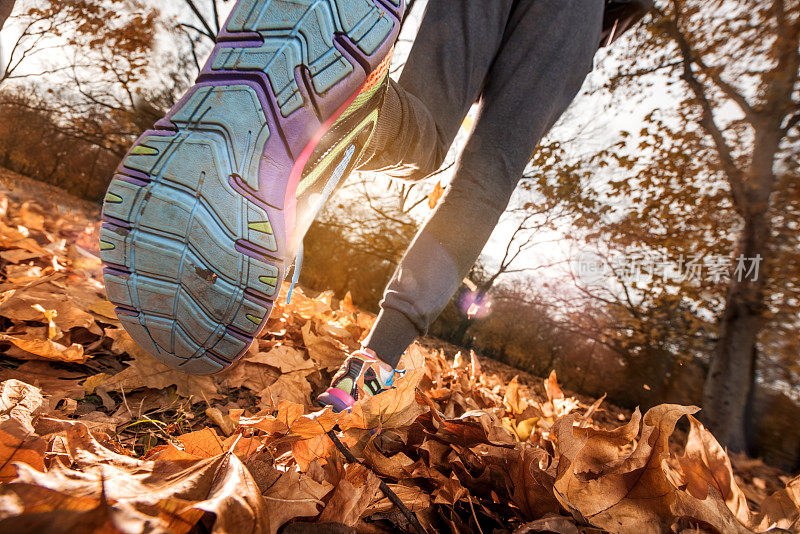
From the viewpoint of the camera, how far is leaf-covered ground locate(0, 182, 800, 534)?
0.28 m

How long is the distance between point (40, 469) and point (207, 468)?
0.44 ft

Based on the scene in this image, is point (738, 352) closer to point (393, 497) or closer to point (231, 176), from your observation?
point (393, 497)

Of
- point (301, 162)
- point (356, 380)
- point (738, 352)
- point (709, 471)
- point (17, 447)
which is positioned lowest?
point (17, 447)

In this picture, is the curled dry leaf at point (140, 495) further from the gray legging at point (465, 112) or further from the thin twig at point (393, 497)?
the gray legging at point (465, 112)

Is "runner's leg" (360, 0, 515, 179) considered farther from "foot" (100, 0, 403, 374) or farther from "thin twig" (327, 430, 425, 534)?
"thin twig" (327, 430, 425, 534)

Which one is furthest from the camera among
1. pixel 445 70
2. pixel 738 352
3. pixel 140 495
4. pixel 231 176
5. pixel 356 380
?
pixel 738 352

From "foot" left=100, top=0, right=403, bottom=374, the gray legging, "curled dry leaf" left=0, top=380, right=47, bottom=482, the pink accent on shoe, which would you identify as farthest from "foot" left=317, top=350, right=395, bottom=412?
"curled dry leaf" left=0, top=380, right=47, bottom=482

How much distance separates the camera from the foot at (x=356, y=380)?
0.69 m

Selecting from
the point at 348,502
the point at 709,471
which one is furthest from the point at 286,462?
the point at 709,471

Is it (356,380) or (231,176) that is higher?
(231,176)

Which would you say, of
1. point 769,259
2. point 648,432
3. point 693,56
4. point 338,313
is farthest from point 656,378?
point 648,432

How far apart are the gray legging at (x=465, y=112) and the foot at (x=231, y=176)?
195 millimetres

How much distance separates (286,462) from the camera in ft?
1.57

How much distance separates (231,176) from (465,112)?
65 cm
